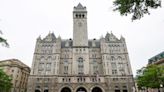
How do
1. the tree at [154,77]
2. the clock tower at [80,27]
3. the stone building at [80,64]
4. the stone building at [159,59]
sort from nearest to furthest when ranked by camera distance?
the tree at [154,77] → the stone building at [80,64] → the stone building at [159,59] → the clock tower at [80,27]

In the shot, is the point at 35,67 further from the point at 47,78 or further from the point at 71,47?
the point at 71,47

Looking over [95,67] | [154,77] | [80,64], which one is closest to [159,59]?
[154,77]

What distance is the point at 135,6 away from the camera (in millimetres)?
8148

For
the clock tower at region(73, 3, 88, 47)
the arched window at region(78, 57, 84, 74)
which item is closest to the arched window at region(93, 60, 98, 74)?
the arched window at region(78, 57, 84, 74)

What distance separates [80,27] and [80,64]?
1592 cm

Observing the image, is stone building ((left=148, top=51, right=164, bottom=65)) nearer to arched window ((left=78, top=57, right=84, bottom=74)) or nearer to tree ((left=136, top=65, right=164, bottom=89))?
tree ((left=136, top=65, right=164, bottom=89))

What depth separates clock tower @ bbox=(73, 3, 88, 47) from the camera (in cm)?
6291

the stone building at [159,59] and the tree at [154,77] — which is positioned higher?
the stone building at [159,59]

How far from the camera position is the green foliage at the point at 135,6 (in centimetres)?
788

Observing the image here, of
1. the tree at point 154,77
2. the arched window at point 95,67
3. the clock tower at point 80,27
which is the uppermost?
the clock tower at point 80,27

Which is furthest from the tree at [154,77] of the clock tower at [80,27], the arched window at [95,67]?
the clock tower at [80,27]

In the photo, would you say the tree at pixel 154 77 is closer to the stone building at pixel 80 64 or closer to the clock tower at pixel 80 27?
the stone building at pixel 80 64

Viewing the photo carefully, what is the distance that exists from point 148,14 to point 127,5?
1.19 metres

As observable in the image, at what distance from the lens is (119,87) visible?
53.7m
